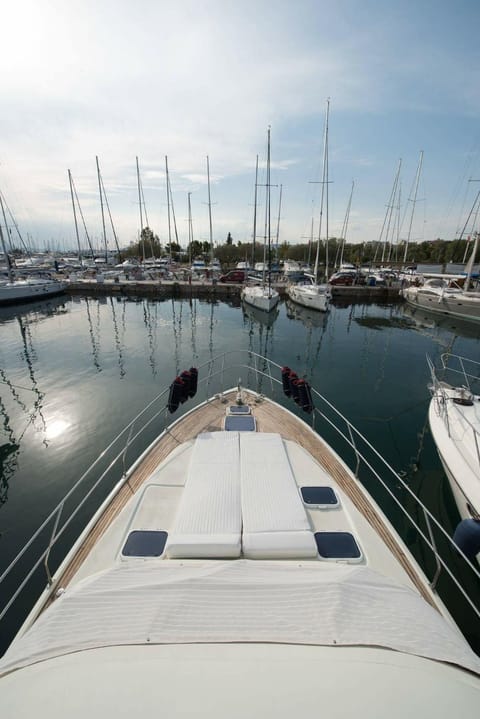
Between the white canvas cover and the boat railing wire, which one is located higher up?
the white canvas cover

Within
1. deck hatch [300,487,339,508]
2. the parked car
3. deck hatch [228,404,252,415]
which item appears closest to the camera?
deck hatch [300,487,339,508]

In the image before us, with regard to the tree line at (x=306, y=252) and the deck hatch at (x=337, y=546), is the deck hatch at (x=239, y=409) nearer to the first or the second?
the deck hatch at (x=337, y=546)

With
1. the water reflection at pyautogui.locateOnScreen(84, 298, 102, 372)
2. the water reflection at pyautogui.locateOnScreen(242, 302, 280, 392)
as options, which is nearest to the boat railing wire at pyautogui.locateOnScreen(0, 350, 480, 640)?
the water reflection at pyautogui.locateOnScreen(242, 302, 280, 392)

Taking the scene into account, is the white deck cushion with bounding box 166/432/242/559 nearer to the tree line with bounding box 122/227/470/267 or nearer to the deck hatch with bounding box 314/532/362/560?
the deck hatch with bounding box 314/532/362/560

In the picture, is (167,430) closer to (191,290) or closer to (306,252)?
(191,290)

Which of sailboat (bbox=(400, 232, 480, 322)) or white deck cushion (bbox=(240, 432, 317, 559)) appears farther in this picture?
sailboat (bbox=(400, 232, 480, 322))

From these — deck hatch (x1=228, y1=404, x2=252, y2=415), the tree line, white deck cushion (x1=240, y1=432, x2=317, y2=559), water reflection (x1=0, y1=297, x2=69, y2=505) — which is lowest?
water reflection (x1=0, y1=297, x2=69, y2=505)

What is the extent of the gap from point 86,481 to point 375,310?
122 ft

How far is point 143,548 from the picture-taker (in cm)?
442

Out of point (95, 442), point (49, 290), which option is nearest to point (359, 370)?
point (95, 442)

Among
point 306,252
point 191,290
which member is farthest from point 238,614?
point 306,252

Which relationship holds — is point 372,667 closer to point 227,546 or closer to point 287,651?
point 287,651

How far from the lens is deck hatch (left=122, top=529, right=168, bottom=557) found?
4353mm

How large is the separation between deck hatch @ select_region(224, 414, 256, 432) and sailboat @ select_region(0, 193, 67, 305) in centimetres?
3977
